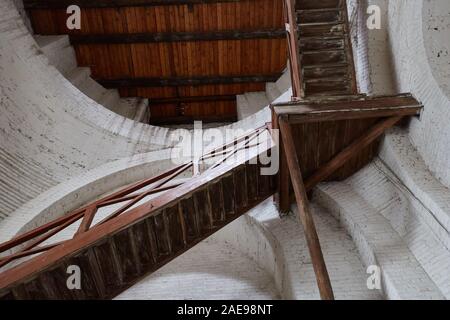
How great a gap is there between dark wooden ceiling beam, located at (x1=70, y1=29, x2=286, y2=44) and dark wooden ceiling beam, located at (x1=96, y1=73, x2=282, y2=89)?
1.16m

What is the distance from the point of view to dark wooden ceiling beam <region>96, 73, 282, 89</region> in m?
10.3

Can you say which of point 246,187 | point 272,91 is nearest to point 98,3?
point 272,91

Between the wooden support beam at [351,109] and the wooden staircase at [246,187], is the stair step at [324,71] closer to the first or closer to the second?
the wooden staircase at [246,187]

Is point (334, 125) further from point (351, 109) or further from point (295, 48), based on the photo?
point (295, 48)

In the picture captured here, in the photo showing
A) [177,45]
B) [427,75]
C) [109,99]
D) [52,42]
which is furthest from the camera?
[109,99]

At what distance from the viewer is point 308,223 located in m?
3.63

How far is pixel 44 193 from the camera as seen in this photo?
20.6 feet

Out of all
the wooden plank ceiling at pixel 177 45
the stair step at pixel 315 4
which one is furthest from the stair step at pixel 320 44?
the wooden plank ceiling at pixel 177 45

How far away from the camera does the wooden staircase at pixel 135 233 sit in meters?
3.57

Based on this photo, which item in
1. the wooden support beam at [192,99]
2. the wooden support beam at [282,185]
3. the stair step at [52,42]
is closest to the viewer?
the wooden support beam at [282,185]

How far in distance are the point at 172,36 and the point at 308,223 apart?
7.38m

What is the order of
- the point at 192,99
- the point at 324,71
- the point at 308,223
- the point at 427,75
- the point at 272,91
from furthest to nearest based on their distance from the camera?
the point at 192,99 → the point at 272,91 → the point at 324,71 → the point at 427,75 → the point at 308,223

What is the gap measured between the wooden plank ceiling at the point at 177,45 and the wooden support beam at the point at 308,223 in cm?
594
